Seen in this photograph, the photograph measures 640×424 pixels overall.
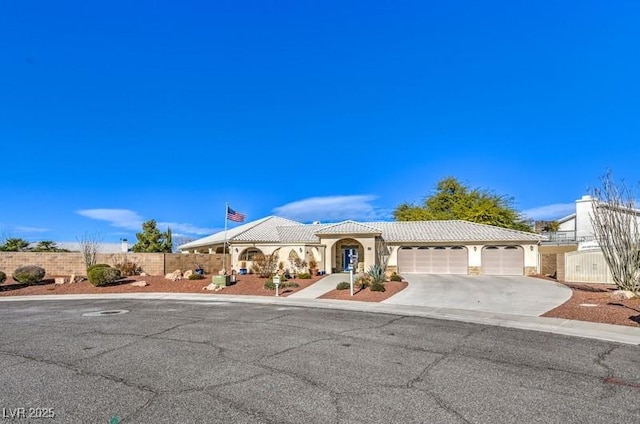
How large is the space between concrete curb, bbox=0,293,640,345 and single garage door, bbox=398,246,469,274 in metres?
15.9

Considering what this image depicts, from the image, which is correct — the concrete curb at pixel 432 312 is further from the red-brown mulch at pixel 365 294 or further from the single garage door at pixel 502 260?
the single garage door at pixel 502 260

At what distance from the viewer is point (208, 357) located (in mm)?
8734

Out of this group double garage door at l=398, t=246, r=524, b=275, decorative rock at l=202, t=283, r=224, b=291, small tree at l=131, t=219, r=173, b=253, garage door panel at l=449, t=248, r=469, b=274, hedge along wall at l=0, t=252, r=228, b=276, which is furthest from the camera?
small tree at l=131, t=219, r=173, b=253

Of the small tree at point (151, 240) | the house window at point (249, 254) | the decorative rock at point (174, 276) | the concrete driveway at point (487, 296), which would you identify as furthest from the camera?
the small tree at point (151, 240)

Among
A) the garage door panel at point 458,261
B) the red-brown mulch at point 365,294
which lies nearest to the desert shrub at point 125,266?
the red-brown mulch at point 365,294

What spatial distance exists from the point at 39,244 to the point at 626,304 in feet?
153

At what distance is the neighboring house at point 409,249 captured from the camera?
32625 mm

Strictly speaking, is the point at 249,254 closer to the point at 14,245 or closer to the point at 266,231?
the point at 266,231

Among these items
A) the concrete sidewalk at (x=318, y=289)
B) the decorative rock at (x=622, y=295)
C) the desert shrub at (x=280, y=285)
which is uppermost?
the decorative rock at (x=622, y=295)

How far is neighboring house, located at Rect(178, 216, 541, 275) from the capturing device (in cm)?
3262

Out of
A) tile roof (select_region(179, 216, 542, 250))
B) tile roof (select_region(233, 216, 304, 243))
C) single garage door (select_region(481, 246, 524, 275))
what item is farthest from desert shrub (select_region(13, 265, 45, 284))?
single garage door (select_region(481, 246, 524, 275))

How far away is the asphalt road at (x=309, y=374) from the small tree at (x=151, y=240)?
3167cm

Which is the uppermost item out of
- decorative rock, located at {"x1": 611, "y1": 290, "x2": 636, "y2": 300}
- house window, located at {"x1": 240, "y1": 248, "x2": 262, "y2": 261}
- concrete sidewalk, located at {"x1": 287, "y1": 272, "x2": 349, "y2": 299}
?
house window, located at {"x1": 240, "y1": 248, "x2": 262, "y2": 261}

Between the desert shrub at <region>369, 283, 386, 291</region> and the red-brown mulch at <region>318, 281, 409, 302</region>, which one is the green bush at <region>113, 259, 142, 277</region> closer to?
the red-brown mulch at <region>318, 281, 409, 302</region>
